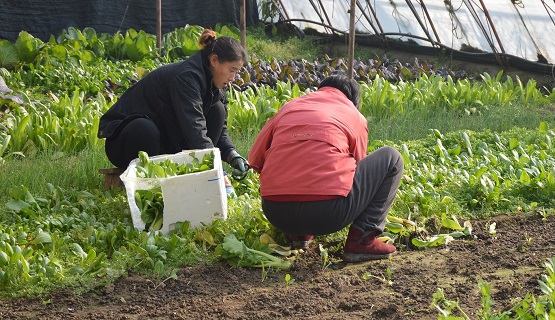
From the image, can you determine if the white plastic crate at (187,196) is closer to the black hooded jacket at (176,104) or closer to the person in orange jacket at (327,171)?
the person in orange jacket at (327,171)

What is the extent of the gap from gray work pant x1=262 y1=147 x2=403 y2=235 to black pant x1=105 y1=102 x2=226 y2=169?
3.79 feet

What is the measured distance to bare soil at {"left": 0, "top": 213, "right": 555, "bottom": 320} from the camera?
360cm

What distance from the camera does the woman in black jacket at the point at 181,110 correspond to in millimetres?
5008

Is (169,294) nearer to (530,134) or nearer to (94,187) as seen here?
(94,187)

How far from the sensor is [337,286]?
12.9 feet

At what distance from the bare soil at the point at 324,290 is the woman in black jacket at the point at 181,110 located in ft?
3.77

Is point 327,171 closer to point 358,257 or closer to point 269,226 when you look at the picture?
point 358,257

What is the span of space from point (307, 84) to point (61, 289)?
216 inches

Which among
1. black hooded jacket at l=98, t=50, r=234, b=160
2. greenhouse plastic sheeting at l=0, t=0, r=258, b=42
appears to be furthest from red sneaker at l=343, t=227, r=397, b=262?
greenhouse plastic sheeting at l=0, t=0, r=258, b=42

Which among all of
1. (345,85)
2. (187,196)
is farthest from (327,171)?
(187,196)

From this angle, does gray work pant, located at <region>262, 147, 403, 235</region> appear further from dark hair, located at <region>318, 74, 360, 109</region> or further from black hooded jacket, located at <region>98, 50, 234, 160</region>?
black hooded jacket, located at <region>98, 50, 234, 160</region>

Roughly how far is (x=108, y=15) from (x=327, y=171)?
8804 millimetres

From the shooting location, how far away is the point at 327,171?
396cm

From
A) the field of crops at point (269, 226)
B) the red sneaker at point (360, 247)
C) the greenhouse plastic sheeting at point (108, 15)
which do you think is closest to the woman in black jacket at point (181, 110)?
the field of crops at point (269, 226)
